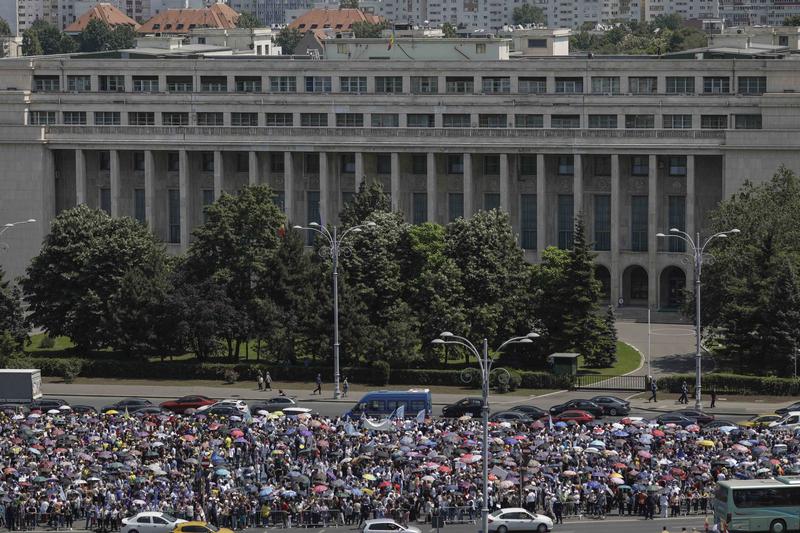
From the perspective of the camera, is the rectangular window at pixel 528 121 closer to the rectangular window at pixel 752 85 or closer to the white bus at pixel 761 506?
the rectangular window at pixel 752 85

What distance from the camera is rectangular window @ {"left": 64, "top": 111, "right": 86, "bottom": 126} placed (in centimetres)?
17788

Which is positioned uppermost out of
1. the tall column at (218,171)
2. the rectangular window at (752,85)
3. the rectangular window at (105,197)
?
the rectangular window at (752,85)

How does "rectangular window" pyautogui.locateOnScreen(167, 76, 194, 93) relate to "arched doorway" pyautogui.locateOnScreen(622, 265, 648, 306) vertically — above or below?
above

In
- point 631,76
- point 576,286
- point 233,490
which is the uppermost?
point 631,76

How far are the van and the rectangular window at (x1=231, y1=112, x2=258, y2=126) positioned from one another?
64.9m

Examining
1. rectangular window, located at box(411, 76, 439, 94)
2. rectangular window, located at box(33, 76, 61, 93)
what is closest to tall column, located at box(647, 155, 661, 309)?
rectangular window, located at box(411, 76, 439, 94)

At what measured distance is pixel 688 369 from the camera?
134m

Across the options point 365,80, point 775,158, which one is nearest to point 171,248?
point 365,80

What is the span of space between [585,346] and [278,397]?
862 inches

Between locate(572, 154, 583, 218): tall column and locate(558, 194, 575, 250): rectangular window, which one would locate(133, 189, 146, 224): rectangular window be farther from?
locate(572, 154, 583, 218): tall column

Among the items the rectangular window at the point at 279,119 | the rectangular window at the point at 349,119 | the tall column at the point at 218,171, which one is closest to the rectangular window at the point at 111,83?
the tall column at the point at 218,171

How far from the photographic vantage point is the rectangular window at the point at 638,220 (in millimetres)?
164375

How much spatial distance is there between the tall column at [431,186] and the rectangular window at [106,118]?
30091mm

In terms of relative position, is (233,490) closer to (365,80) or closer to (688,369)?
(688,369)
